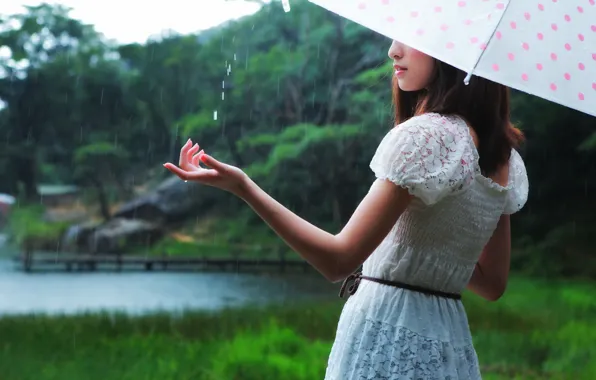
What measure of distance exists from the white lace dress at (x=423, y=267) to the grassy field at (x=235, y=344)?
2.56m

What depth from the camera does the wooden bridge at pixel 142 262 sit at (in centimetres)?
375

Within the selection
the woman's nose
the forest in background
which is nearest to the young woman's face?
the woman's nose

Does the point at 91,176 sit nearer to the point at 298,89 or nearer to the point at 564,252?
the point at 298,89

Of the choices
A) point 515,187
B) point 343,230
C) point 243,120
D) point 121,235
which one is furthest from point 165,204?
point 343,230

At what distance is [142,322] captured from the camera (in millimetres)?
3801

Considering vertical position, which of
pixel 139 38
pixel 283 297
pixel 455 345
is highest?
pixel 139 38

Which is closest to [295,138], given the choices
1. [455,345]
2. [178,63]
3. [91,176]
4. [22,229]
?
[178,63]

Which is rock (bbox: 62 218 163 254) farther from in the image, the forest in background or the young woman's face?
the young woman's face

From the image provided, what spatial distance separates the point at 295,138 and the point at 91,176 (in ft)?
3.72

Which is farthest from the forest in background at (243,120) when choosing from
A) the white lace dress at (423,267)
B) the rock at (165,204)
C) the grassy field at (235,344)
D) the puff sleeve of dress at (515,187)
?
the white lace dress at (423,267)

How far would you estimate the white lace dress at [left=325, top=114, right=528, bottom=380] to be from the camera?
96cm

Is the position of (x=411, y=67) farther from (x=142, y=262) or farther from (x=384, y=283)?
(x=142, y=262)

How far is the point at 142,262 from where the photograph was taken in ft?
12.8

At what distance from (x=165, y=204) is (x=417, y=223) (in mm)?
3088
